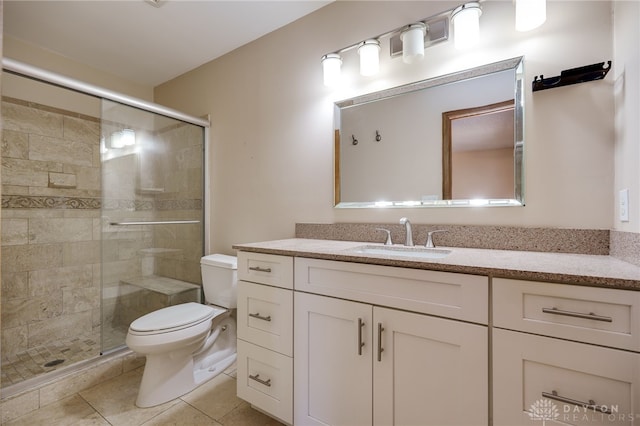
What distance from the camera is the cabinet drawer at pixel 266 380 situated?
129 cm

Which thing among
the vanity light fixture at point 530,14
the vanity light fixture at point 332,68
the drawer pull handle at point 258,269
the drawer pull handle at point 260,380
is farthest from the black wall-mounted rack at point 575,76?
the drawer pull handle at point 260,380

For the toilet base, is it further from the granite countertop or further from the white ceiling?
the white ceiling

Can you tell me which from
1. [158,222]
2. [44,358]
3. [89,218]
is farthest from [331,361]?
[89,218]

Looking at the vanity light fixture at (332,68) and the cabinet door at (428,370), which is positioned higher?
the vanity light fixture at (332,68)

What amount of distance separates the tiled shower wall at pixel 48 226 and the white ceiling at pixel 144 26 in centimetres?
55

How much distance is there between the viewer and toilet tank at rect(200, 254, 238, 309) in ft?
6.32

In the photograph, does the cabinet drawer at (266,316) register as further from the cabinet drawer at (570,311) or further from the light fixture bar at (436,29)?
the light fixture bar at (436,29)

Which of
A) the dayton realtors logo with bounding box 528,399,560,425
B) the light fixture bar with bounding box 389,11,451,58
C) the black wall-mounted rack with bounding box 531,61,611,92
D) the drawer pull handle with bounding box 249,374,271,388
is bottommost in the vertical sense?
the drawer pull handle with bounding box 249,374,271,388

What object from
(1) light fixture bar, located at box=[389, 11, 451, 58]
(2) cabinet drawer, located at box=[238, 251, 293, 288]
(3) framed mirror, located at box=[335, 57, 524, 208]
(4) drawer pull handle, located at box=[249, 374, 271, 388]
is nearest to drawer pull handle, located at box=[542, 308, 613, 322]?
(3) framed mirror, located at box=[335, 57, 524, 208]

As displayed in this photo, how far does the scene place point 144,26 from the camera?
2.00 metres

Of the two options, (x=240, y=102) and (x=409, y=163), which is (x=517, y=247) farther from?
(x=240, y=102)

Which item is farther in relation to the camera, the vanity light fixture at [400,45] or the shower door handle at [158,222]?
the shower door handle at [158,222]

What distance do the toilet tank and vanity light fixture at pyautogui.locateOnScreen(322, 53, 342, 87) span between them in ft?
4.39

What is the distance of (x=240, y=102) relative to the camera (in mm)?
2248
